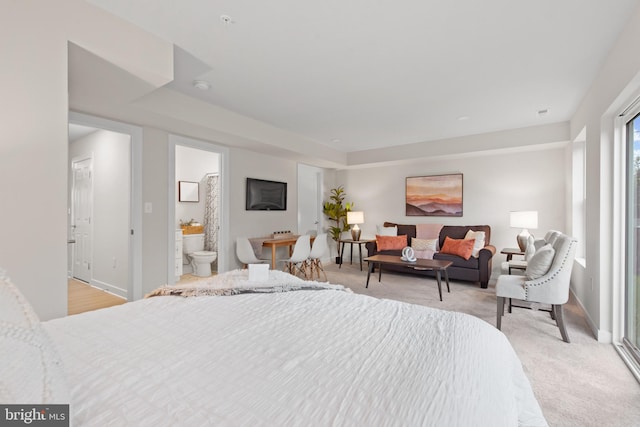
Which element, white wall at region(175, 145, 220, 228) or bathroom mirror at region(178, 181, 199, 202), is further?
white wall at region(175, 145, 220, 228)

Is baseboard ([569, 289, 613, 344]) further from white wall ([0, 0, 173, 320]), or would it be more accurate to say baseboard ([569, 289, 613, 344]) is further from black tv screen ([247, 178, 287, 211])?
black tv screen ([247, 178, 287, 211])

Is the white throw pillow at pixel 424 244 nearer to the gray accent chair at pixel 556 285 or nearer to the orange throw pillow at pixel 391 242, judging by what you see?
the orange throw pillow at pixel 391 242

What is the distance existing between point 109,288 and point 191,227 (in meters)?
1.70

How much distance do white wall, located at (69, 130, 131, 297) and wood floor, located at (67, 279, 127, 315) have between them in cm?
11

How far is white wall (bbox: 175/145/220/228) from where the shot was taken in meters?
5.87

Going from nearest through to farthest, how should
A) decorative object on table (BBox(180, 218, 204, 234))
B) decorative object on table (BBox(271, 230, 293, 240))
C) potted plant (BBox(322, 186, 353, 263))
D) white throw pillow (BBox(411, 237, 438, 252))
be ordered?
decorative object on table (BBox(271, 230, 293, 240)) → white throw pillow (BBox(411, 237, 438, 252)) → decorative object on table (BBox(180, 218, 204, 234)) → potted plant (BBox(322, 186, 353, 263))

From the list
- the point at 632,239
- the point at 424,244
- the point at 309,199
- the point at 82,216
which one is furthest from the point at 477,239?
the point at 82,216

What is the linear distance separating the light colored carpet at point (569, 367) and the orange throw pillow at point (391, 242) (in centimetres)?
170

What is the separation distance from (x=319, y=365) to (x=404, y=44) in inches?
96.2

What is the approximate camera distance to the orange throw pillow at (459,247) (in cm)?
496

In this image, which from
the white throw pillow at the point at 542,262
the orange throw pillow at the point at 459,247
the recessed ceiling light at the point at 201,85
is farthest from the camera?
the orange throw pillow at the point at 459,247

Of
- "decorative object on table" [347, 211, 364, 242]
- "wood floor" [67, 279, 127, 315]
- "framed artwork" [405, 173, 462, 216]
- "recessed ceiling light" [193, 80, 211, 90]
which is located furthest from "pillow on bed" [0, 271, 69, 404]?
"framed artwork" [405, 173, 462, 216]

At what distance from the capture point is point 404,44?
2.46 meters

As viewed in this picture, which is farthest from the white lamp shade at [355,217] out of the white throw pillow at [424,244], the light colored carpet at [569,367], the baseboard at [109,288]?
the baseboard at [109,288]
